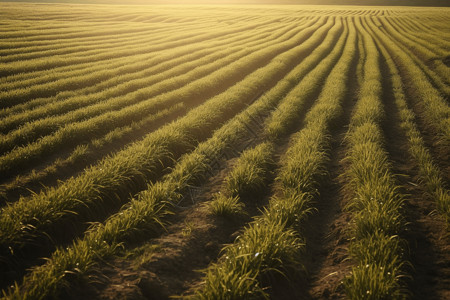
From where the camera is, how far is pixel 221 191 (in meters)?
5.43

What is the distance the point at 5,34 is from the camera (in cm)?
2227

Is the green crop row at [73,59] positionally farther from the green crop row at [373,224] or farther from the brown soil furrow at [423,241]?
the brown soil furrow at [423,241]

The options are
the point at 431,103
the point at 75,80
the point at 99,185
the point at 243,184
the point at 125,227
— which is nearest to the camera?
the point at 125,227

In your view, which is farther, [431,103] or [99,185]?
[431,103]

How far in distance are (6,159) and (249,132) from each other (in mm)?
5910

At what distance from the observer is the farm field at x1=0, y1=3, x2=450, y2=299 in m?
3.35

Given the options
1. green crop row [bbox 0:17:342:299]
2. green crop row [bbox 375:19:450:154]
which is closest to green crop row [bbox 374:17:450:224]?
green crop row [bbox 375:19:450:154]

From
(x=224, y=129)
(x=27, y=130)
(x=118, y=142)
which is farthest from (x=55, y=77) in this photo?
(x=224, y=129)

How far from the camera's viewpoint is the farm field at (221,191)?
3350 millimetres

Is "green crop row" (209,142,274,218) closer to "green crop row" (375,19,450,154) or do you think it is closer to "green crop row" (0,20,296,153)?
"green crop row" (375,19,450,154)

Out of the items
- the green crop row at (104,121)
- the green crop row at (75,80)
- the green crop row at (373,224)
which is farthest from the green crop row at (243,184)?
the green crop row at (75,80)

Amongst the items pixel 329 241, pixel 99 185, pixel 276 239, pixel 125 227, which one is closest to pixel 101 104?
pixel 99 185

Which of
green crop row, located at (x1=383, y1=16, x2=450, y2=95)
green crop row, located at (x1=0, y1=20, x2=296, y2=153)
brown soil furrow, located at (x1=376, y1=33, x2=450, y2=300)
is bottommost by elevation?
brown soil furrow, located at (x1=376, y1=33, x2=450, y2=300)

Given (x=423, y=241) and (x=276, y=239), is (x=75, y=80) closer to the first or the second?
(x=276, y=239)
